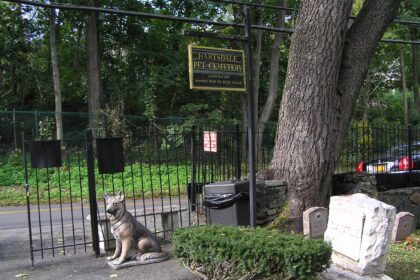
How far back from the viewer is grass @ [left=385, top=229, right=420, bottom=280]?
19.7 feet

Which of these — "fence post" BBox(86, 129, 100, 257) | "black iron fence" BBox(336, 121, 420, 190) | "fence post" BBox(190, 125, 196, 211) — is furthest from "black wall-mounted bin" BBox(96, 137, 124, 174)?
"black iron fence" BBox(336, 121, 420, 190)

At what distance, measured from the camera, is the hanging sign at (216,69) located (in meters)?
5.60

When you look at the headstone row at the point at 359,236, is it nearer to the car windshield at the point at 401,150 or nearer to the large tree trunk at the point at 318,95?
the large tree trunk at the point at 318,95

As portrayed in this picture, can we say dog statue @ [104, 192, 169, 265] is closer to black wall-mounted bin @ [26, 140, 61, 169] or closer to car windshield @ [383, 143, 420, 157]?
black wall-mounted bin @ [26, 140, 61, 169]

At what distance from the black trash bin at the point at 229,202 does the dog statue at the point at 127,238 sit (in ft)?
3.39

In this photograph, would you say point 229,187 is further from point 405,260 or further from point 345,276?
point 405,260

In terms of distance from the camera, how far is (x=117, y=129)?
1767cm

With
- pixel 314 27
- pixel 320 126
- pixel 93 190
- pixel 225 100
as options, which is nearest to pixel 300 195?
pixel 320 126

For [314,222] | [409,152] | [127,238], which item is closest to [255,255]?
[127,238]

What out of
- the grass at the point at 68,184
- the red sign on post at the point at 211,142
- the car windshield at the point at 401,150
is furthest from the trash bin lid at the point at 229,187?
the car windshield at the point at 401,150

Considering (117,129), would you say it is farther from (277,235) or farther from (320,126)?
(277,235)

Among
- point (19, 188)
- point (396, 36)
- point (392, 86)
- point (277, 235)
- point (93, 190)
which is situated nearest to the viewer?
point (277, 235)

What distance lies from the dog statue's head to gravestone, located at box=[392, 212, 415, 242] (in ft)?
16.9

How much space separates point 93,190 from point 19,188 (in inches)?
373
